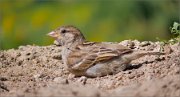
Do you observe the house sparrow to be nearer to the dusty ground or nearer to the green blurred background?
the dusty ground

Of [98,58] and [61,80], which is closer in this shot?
[61,80]

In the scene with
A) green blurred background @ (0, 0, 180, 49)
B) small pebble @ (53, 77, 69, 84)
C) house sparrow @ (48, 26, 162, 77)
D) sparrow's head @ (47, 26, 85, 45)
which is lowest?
small pebble @ (53, 77, 69, 84)

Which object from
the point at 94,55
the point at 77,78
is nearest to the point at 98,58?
the point at 94,55

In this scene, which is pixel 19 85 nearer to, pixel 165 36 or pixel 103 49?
pixel 103 49

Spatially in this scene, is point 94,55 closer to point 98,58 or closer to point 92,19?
point 98,58

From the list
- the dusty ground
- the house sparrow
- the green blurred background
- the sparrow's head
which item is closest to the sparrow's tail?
the house sparrow

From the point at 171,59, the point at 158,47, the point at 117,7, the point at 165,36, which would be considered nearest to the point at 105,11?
the point at 117,7

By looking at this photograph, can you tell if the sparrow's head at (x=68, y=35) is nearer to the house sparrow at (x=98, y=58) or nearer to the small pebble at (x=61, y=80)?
the house sparrow at (x=98, y=58)
